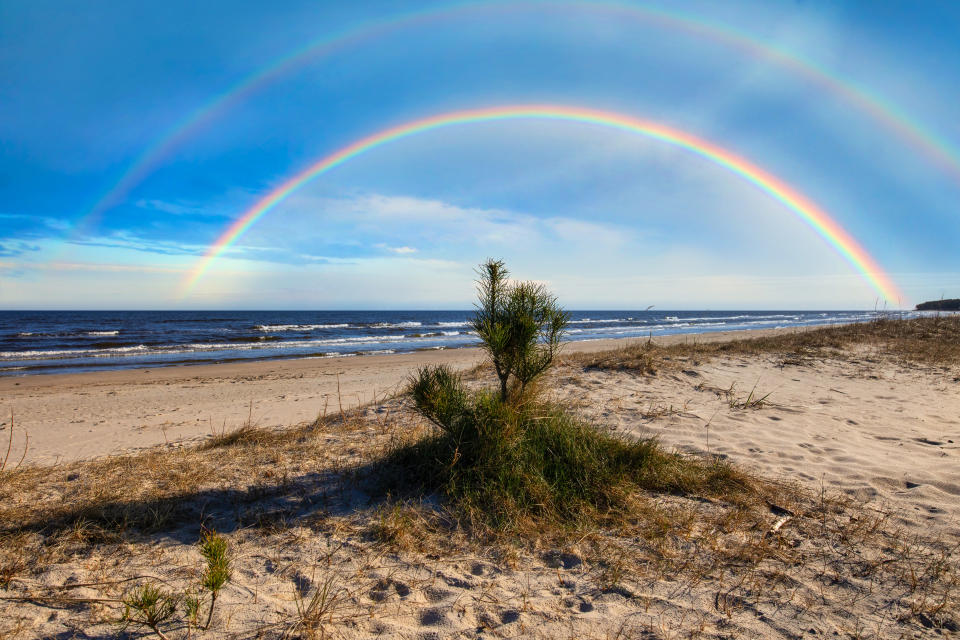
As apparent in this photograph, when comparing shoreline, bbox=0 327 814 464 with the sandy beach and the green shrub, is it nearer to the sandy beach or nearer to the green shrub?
the sandy beach

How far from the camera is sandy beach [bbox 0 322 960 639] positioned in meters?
2.43

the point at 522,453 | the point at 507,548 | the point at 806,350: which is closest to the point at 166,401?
the point at 522,453

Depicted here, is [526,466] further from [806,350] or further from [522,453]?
[806,350]

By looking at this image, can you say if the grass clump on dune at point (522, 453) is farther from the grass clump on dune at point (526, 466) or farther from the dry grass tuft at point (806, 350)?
the dry grass tuft at point (806, 350)

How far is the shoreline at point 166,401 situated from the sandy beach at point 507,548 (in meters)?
0.65

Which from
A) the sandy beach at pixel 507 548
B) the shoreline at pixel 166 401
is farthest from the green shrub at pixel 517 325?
the shoreline at pixel 166 401

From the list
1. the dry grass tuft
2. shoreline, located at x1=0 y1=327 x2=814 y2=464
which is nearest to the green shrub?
shoreline, located at x1=0 y1=327 x2=814 y2=464

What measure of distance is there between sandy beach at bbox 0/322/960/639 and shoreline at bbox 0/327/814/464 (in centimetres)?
65

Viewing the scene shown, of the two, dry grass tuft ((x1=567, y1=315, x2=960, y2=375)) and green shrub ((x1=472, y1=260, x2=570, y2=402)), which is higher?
green shrub ((x1=472, y1=260, x2=570, y2=402))

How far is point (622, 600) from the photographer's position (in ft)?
8.57

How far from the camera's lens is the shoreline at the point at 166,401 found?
709 cm

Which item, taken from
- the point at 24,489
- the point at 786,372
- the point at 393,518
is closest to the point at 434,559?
the point at 393,518

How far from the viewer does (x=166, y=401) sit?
35.3 ft

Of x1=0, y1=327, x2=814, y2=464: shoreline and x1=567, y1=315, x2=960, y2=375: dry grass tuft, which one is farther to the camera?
x1=567, y1=315, x2=960, y2=375: dry grass tuft
